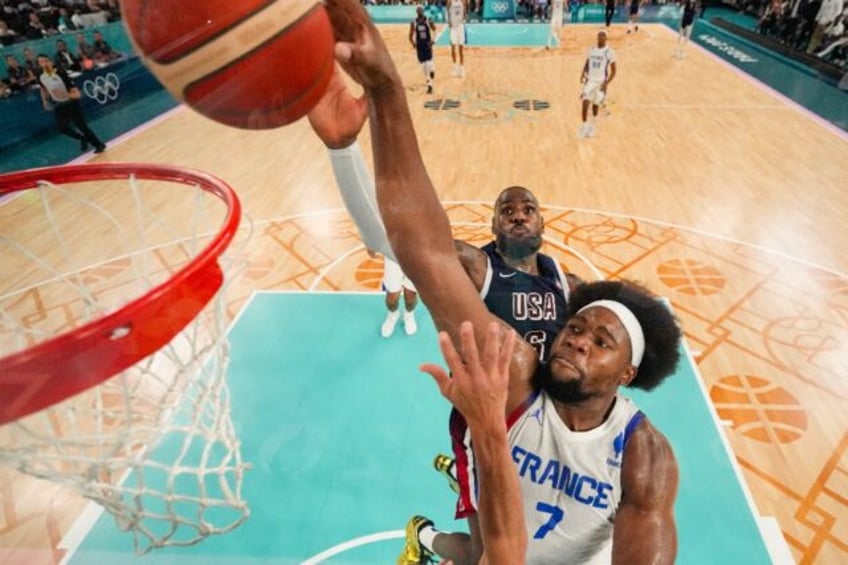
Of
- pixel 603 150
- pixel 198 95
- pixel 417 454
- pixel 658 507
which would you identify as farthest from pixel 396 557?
pixel 603 150

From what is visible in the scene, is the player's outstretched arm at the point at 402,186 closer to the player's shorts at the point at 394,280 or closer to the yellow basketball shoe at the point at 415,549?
the yellow basketball shoe at the point at 415,549

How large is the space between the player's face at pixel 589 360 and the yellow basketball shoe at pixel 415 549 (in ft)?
4.47

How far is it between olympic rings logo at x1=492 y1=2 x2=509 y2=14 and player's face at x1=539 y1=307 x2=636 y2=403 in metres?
21.7

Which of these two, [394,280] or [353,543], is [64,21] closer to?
[394,280]

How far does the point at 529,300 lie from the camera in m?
2.68

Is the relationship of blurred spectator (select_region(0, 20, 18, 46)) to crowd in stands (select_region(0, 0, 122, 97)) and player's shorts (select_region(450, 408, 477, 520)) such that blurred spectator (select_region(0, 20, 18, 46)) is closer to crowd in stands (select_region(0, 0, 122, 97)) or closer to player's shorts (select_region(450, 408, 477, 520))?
crowd in stands (select_region(0, 0, 122, 97))

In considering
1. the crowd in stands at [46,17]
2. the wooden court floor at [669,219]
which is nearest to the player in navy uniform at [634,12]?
the wooden court floor at [669,219]

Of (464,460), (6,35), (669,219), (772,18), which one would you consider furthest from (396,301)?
(772,18)

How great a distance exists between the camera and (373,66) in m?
1.15

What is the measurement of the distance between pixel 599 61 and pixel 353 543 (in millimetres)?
7512

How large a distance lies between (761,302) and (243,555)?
4.52 metres

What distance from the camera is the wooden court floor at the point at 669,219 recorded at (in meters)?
3.43

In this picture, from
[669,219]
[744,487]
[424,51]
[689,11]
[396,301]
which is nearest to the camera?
[744,487]

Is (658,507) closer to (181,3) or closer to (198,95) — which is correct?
(198,95)
